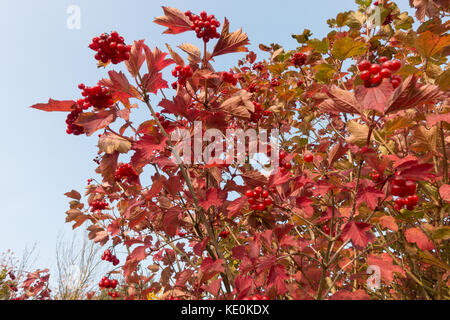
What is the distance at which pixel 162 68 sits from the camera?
5.23 ft

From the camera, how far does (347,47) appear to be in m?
1.86

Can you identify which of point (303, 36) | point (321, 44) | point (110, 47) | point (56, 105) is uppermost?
point (303, 36)

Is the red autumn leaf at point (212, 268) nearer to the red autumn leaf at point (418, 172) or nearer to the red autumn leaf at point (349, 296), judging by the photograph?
the red autumn leaf at point (349, 296)

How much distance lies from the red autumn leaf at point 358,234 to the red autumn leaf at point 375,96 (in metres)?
0.57

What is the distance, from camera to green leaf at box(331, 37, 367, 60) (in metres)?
1.81

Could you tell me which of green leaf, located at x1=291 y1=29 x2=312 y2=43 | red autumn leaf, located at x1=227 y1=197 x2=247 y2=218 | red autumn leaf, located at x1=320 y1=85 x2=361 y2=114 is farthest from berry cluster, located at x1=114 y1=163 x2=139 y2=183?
green leaf, located at x1=291 y1=29 x2=312 y2=43

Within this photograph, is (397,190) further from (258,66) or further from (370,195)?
(258,66)

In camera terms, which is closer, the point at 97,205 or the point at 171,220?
the point at 171,220

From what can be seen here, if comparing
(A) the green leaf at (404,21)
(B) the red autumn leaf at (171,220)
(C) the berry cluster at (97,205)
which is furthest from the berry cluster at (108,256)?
(A) the green leaf at (404,21)

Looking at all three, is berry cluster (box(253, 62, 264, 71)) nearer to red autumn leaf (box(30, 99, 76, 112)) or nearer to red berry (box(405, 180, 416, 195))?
red autumn leaf (box(30, 99, 76, 112))

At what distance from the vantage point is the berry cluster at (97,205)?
294 cm

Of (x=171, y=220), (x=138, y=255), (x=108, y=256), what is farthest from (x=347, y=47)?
(x=108, y=256)

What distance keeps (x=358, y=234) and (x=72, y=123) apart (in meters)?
1.75
